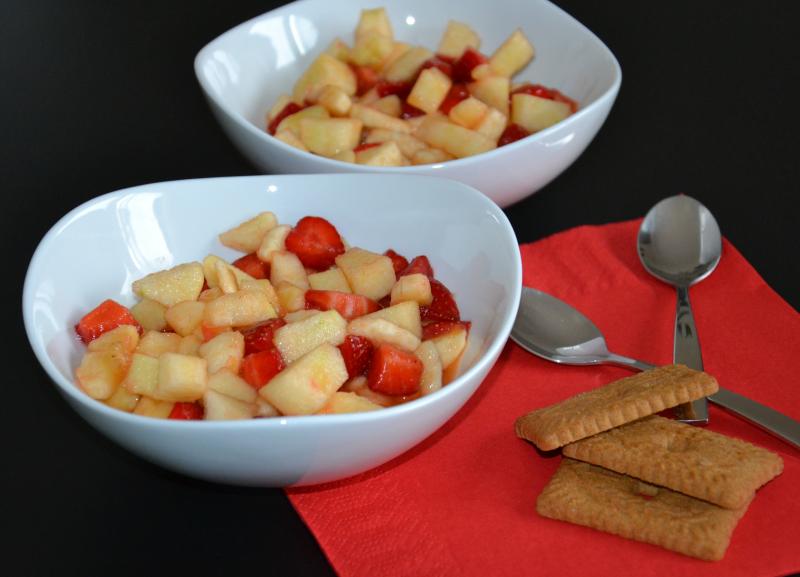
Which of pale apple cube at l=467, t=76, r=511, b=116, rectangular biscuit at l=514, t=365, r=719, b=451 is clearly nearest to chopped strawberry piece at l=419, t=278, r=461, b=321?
rectangular biscuit at l=514, t=365, r=719, b=451

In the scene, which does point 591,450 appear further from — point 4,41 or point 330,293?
point 4,41

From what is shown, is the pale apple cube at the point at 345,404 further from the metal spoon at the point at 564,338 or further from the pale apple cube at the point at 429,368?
the metal spoon at the point at 564,338

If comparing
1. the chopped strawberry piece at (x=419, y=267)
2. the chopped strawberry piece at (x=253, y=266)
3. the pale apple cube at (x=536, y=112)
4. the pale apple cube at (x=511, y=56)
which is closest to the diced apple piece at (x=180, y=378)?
the chopped strawberry piece at (x=253, y=266)

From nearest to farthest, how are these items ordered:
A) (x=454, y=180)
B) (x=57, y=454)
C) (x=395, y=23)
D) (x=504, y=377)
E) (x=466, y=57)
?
1. (x=57, y=454)
2. (x=504, y=377)
3. (x=454, y=180)
4. (x=466, y=57)
5. (x=395, y=23)

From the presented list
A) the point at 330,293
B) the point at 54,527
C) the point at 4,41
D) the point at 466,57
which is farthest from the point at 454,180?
the point at 4,41

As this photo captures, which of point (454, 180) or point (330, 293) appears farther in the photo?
point (454, 180)

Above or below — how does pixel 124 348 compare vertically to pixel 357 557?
above

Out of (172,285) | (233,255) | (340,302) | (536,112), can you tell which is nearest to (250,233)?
(233,255)

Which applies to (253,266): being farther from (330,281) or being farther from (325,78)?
(325,78)
